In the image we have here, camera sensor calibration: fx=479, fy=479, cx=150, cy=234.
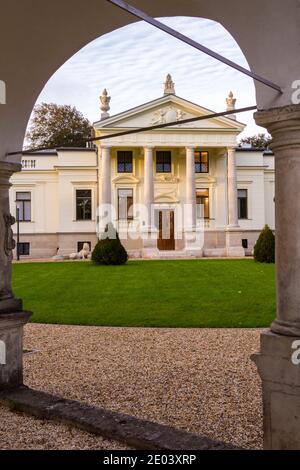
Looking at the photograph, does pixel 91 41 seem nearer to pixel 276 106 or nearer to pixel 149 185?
pixel 276 106

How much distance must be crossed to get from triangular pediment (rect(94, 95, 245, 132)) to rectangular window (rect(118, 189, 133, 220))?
5.09 metres

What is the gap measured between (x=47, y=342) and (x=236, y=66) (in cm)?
642

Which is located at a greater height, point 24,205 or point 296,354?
point 24,205

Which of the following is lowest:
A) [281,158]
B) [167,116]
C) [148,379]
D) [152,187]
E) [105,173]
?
[148,379]

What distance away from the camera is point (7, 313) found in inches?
203

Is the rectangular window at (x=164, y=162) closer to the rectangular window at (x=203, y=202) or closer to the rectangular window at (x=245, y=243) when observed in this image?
the rectangular window at (x=203, y=202)

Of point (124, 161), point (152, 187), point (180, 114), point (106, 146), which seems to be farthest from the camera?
point (124, 161)

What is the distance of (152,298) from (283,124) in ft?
34.4

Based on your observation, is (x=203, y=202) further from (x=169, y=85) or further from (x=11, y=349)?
(x=11, y=349)

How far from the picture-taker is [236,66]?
3527 millimetres

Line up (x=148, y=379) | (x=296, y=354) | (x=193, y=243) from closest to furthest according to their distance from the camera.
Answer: (x=296, y=354)
(x=148, y=379)
(x=193, y=243)

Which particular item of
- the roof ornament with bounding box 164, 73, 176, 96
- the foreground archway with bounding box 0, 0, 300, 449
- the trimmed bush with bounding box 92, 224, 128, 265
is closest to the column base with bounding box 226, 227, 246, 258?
the trimmed bush with bounding box 92, 224, 128, 265

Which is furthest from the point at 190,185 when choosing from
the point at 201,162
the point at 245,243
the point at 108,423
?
the point at 108,423
